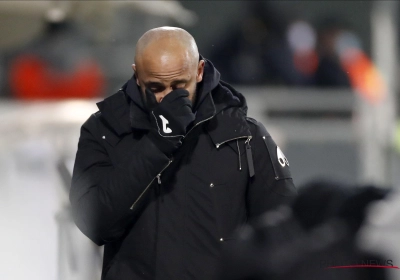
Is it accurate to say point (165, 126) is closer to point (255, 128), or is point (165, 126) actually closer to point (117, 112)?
point (117, 112)

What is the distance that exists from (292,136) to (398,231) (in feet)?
30.6

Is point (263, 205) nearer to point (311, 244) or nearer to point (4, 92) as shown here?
point (311, 244)

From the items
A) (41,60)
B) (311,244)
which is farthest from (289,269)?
(41,60)

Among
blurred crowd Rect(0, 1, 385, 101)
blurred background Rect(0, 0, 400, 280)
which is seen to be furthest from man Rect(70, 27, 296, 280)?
blurred crowd Rect(0, 1, 385, 101)

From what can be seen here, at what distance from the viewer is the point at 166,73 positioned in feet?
8.63

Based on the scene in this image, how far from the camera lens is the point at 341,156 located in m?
11.1

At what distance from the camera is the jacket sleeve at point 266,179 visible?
2.67m

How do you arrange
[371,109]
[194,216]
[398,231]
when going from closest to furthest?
1. [398,231]
2. [194,216]
3. [371,109]

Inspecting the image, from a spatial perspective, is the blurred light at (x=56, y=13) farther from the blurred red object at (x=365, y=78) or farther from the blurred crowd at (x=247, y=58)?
the blurred red object at (x=365, y=78)

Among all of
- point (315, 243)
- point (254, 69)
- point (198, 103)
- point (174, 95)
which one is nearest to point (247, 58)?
point (254, 69)

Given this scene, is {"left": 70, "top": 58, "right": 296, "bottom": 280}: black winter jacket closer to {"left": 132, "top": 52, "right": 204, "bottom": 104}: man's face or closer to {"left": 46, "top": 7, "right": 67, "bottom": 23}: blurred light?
{"left": 132, "top": 52, "right": 204, "bottom": 104}: man's face

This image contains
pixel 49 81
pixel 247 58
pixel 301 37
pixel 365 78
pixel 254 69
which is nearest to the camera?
pixel 49 81

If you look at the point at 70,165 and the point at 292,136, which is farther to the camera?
the point at 292,136

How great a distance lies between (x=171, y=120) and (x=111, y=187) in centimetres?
26
